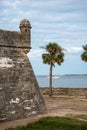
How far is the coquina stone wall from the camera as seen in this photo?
707 inches

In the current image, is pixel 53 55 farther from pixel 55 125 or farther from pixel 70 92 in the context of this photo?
pixel 55 125

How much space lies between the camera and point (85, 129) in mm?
14469

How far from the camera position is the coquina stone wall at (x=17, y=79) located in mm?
17953

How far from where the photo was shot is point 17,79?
741 inches

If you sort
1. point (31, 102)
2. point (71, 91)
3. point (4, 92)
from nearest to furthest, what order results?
point (4, 92)
point (31, 102)
point (71, 91)

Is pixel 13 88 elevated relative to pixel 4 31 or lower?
lower

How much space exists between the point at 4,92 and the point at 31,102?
2.12 metres

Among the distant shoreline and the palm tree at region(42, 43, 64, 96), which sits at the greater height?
the palm tree at region(42, 43, 64, 96)

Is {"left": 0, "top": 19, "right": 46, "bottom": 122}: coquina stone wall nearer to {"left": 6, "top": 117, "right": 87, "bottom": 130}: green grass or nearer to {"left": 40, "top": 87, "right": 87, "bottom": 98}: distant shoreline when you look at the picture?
{"left": 6, "top": 117, "right": 87, "bottom": 130}: green grass

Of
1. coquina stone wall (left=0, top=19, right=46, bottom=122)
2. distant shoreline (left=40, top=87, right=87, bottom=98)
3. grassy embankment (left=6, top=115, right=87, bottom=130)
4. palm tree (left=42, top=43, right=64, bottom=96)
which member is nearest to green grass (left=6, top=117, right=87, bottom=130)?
grassy embankment (left=6, top=115, right=87, bottom=130)

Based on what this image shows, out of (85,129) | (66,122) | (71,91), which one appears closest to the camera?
(85,129)

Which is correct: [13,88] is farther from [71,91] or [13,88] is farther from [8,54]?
[71,91]

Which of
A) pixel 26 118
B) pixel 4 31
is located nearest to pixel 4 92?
pixel 26 118

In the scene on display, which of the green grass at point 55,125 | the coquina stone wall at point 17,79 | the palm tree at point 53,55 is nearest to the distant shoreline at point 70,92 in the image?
the palm tree at point 53,55
